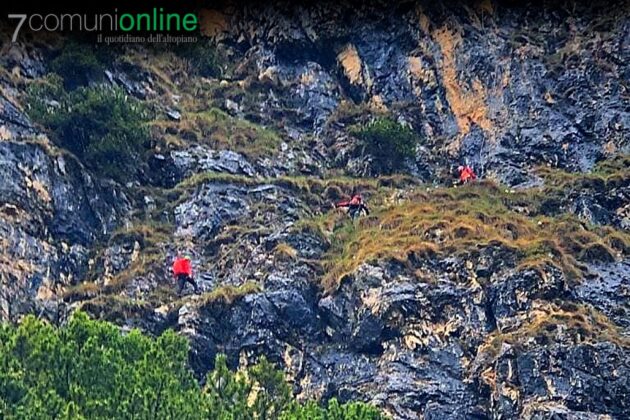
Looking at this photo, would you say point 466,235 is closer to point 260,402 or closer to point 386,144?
point 386,144

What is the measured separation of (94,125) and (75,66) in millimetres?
3721

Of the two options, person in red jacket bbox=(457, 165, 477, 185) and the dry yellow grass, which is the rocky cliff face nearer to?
the dry yellow grass

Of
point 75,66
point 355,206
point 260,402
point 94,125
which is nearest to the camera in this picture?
point 260,402

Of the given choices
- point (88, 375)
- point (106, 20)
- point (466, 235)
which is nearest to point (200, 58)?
point (106, 20)

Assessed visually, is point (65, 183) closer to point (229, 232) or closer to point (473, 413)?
point (229, 232)

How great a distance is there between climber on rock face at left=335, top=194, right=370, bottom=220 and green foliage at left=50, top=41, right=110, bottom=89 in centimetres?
967

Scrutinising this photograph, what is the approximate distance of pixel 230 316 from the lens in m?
27.6

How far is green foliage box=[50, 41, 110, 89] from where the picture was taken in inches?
1426

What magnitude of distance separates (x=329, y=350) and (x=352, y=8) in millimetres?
18607

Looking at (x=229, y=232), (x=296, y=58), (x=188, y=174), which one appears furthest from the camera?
(x=296, y=58)

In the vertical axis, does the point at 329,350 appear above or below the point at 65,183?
below

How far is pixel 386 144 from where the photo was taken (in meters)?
36.3

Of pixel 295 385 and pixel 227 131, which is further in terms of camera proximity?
pixel 227 131

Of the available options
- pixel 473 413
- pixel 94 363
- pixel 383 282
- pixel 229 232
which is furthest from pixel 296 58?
pixel 94 363
